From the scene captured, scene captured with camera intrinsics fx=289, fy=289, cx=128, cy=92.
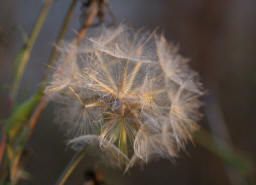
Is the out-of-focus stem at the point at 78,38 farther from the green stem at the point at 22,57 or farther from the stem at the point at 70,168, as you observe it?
the stem at the point at 70,168

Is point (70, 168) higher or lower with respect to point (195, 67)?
lower

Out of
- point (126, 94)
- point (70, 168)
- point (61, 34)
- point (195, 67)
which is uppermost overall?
point (195, 67)

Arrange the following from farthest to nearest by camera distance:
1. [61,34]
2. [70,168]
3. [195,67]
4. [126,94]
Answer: [195,67] → [61,34] → [126,94] → [70,168]

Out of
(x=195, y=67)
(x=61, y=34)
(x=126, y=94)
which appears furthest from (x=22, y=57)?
(x=195, y=67)

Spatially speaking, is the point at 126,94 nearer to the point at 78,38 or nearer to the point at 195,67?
the point at 78,38

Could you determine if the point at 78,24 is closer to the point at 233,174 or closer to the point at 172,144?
the point at 172,144

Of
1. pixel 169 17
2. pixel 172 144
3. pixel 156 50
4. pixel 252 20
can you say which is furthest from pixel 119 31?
pixel 252 20
